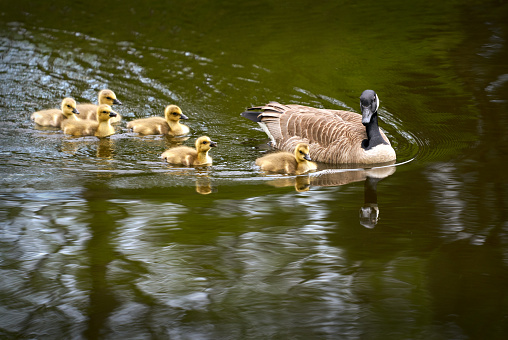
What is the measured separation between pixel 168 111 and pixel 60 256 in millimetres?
4255

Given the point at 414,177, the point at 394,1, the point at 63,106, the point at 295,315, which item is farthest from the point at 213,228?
the point at 394,1

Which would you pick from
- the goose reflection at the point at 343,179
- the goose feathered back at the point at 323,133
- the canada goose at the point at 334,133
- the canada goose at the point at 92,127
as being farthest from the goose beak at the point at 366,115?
the canada goose at the point at 92,127

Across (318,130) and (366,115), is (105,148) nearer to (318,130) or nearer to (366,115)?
(318,130)

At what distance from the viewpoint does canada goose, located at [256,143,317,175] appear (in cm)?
789

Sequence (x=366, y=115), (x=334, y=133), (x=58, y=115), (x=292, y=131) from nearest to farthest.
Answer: (x=366, y=115) → (x=334, y=133) → (x=292, y=131) → (x=58, y=115)

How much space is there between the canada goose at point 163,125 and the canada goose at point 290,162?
6.57 ft

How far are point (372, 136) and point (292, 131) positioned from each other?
3.61 feet

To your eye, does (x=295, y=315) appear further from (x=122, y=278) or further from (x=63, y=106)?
(x=63, y=106)

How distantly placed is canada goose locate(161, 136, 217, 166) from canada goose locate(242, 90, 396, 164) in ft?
3.69

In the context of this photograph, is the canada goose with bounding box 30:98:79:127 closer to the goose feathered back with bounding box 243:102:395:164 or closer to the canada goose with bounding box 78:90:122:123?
the canada goose with bounding box 78:90:122:123

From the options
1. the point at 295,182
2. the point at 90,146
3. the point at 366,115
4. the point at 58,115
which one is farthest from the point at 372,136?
the point at 58,115

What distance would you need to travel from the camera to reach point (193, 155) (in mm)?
8195

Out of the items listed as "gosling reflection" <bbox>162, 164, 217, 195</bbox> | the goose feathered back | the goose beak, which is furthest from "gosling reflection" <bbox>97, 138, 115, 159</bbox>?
the goose beak

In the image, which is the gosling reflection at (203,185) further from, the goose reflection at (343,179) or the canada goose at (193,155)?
the goose reflection at (343,179)
